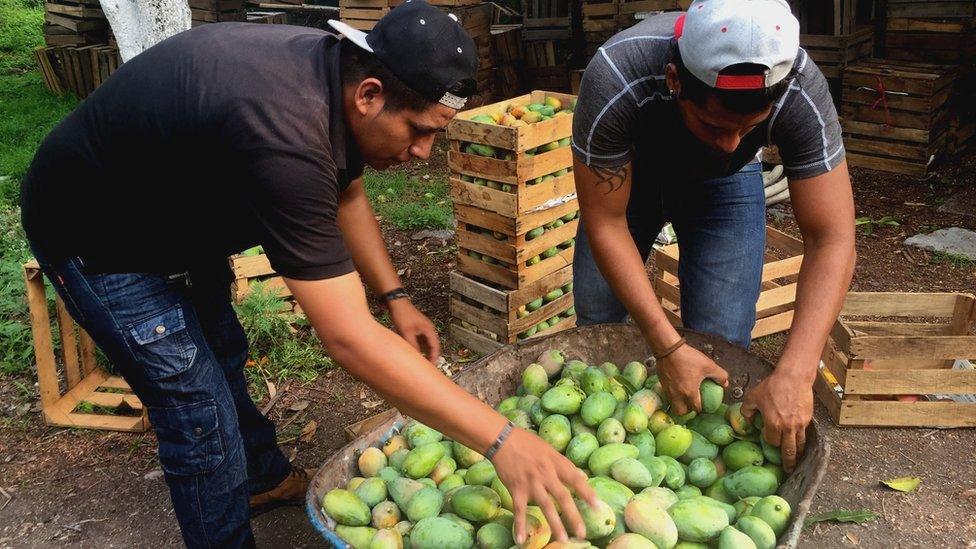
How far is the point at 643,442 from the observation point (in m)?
2.23

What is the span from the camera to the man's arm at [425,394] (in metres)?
1.67

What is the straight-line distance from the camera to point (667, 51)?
2338 mm

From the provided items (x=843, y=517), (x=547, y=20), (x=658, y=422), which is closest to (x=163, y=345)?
(x=658, y=422)

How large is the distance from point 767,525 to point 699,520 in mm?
159

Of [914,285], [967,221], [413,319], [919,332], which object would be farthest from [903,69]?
[413,319]

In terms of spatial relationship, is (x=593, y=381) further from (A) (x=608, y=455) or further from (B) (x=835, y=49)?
(B) (x=835, y=49)

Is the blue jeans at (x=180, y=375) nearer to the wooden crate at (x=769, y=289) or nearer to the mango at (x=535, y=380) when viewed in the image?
the mango at (x=535, y=380)

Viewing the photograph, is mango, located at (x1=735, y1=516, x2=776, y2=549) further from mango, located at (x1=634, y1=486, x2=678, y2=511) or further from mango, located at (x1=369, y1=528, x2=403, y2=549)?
mango, located at (x1=369, y1=528, x2=403, y2=549)

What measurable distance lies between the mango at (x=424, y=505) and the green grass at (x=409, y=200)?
15.0 ft

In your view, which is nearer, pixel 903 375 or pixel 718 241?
pixel 718 241

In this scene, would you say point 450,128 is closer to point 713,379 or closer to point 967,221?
point 713,379

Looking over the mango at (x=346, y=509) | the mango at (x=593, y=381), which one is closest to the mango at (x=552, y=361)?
the mango at (x=593, y=381)

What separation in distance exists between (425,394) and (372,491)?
1.73ft

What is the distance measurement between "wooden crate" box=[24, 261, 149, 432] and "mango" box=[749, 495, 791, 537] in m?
3.20
